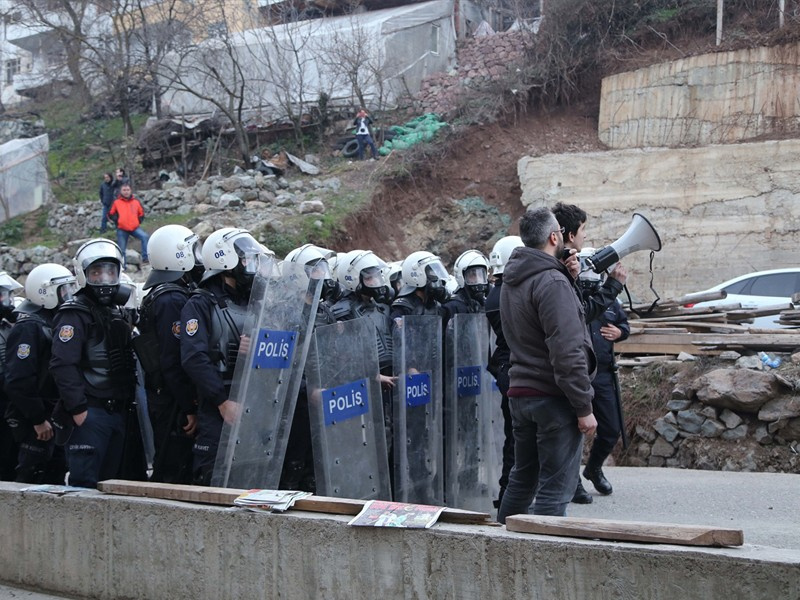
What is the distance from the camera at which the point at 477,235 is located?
22.9 m

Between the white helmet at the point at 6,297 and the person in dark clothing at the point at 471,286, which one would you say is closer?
the white helmet at the point at 6,297

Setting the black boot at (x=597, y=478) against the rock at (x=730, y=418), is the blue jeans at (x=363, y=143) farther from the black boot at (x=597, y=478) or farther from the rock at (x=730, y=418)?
the black boot at (x=597, y=478)

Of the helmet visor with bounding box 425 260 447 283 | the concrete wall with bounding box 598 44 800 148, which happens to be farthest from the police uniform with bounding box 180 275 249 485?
the concrete wall with bounding box 598 44 800 148

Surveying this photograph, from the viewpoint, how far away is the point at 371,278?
26.7ft

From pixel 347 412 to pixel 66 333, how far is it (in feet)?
6.50

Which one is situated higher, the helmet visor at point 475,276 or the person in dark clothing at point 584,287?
the person in dark clothing at point 584,287

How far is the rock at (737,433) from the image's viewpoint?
1058cm

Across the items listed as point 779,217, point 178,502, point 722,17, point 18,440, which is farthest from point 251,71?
point 178,502

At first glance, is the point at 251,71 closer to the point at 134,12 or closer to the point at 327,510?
the point at 134,12

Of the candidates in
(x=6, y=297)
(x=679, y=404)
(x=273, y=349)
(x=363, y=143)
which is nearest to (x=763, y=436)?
(x=679, y=404)

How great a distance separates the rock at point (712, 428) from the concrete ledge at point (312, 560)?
23.5 feet

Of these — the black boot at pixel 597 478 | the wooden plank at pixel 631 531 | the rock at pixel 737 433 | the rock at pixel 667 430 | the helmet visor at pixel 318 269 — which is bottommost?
the rock at pixel 667 430

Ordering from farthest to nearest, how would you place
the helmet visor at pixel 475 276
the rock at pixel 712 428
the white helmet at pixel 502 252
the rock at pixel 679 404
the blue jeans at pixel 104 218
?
the blue jeans at pixel 104 218 → the rock at pixel 679 404 → the rock at pixel 712 428 → the helmet visor at pixel 475 276 → the white helmet at pixel 502 252

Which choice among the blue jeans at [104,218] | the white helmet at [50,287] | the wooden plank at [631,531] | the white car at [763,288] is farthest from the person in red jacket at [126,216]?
the wooden plank at [631,531]
